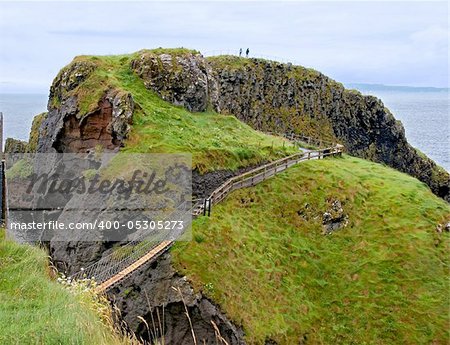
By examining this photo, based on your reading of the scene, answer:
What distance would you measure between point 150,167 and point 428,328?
18.7 m

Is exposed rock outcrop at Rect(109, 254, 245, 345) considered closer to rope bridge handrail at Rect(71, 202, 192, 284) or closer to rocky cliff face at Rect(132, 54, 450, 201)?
rope bridge handrail at Rect(71, 202, 192, 284)

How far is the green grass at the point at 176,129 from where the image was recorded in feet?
115

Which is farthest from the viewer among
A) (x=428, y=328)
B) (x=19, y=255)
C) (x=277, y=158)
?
(x=277, y=158)

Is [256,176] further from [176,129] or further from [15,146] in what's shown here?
[15,146]

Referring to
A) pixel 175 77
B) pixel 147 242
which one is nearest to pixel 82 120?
pixel 175 77

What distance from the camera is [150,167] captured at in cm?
3191

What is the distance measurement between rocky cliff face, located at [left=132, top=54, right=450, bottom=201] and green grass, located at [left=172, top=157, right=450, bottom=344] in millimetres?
37153

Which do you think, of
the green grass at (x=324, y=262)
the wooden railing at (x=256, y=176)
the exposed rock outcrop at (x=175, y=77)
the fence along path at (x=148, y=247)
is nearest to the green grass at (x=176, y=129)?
the exposed rock outcrop at (x=175, y=77)

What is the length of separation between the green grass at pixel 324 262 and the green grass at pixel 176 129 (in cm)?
364

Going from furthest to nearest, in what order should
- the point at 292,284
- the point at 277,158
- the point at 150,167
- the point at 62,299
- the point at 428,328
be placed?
1. the point at 277,158
2. the point at 150,167
3. the point at 292,284
4. the point at 428,328
5. the point at 62,299

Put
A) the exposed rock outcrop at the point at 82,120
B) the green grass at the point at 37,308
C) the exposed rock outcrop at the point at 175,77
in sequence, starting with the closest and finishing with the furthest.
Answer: the green grass at the point at 37,308 → the exposed rock outcrop at the point at 82,120 → the exposed rock outcrop at the point at 175,77

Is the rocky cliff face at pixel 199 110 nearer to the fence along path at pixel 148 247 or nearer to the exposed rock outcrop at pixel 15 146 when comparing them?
the exposed rock outcrop at pixel 15 146

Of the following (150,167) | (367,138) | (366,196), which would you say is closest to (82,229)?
(150,167)

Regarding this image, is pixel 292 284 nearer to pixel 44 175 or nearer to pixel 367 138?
pixel 44 175
